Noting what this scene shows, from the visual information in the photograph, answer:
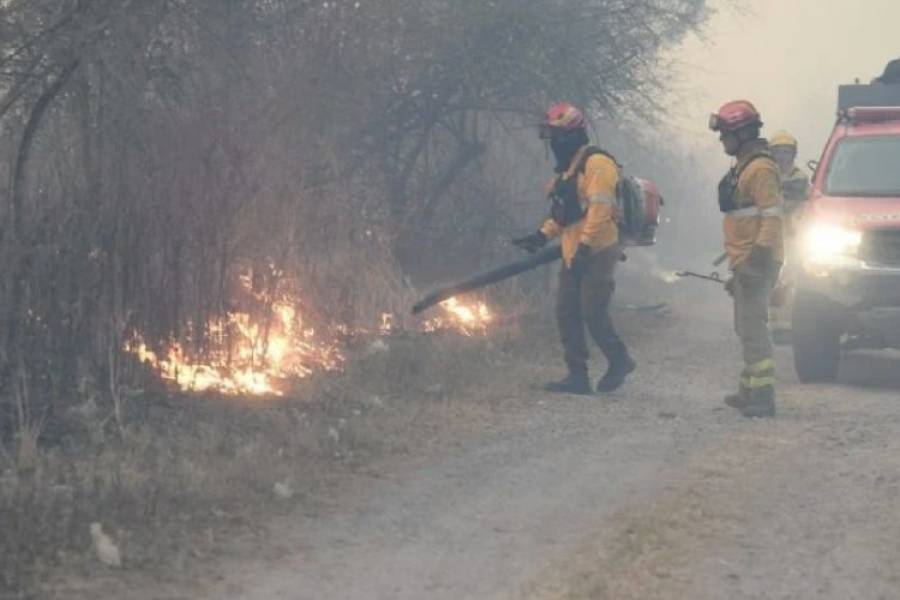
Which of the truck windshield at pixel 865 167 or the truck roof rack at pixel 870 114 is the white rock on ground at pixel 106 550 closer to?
the truck windshield at pixel 865 167

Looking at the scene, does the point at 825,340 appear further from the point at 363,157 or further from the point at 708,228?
the point at 708,228

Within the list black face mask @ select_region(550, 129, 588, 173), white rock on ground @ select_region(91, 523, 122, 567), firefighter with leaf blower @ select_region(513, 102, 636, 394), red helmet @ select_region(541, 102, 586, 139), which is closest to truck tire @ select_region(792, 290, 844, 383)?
firefighter with leaf blower @ select_region(513, 102, 636, 394)

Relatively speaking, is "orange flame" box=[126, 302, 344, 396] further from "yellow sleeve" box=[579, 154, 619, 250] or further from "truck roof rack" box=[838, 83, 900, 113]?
"truck roof rack" box=[838, 83, 900, 113]

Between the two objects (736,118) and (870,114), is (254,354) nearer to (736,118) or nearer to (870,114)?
(736,118)

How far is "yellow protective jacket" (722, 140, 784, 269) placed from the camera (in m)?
10.5

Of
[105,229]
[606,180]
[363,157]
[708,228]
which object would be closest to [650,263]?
[708,228]

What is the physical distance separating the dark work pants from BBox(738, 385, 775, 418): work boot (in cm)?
126

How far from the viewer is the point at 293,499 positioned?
7527mm

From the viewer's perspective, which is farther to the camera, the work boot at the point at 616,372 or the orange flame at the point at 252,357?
the work boot at the point at 616,372

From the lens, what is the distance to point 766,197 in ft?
34.2

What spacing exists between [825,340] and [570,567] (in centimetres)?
681

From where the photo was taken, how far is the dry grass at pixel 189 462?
6.30 metres

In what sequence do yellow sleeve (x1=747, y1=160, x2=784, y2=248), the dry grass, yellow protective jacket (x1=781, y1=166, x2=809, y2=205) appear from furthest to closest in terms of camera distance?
yellow protective jacket (x1=781, y1=166, x2=809, y2=205) → yellow sleeve (x1=747, y1=160, x2=784, y2=248) → the dry grass

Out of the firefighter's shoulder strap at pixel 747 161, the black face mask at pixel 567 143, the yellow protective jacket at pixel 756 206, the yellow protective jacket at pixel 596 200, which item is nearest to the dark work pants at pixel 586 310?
the yellow protective jacket at pixel 596 200
